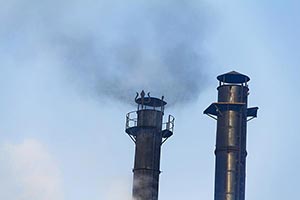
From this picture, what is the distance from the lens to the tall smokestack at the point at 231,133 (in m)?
32.6

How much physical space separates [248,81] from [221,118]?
2.80 metres

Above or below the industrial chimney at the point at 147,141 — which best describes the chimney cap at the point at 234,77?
above

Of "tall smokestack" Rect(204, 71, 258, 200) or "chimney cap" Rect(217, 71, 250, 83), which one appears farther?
"chimney cap" Rect(217, 71, 250, 83)

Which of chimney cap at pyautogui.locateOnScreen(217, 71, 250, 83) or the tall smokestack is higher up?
chimney cap at pyautogui.locateOnScreen(217, 71, 250, 83)

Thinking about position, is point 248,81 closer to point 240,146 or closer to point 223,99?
point 223,99

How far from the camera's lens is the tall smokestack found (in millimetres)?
32594

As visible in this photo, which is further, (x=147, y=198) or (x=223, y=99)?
(x=223, y=99)

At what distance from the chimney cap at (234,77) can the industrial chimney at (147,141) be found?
12.1 ft

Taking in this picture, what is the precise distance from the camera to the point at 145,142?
108 feet

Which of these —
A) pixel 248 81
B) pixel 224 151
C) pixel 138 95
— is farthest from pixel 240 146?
pixel 138 95

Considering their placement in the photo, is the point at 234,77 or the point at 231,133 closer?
the point at 231,133

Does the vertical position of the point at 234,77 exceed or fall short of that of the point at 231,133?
it exceeds it

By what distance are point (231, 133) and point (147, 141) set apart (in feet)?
15.4

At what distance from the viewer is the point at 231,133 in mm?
33531
